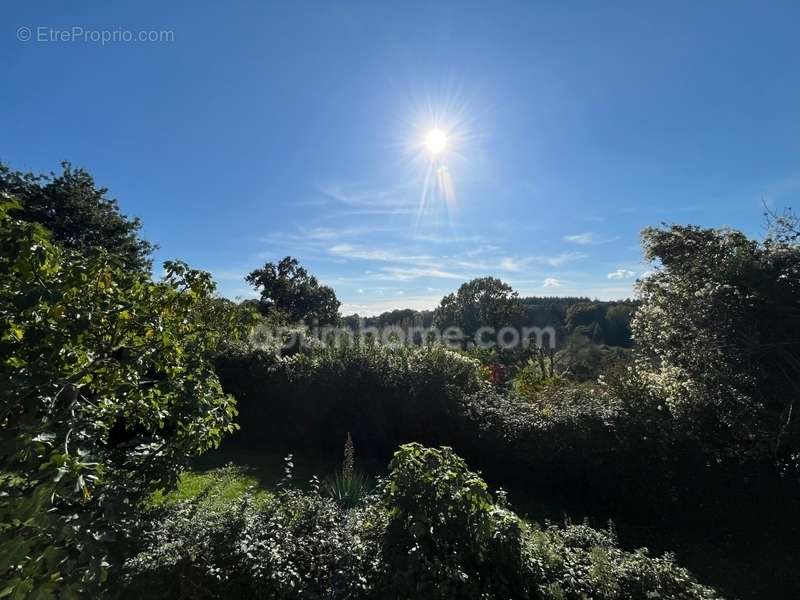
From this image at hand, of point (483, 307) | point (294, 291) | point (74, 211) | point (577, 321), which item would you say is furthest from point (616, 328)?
point (74, 211)

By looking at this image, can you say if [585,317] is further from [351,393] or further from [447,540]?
[447,540]

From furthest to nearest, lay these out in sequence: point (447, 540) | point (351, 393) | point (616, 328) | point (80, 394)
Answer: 1. point (616, 328)
2. point (351, 393)
3. point (447, 540)
4. point (80, 394)

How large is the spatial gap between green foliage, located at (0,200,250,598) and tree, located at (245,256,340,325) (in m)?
33.2

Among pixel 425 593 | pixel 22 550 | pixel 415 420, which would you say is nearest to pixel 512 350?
pixel 415 420

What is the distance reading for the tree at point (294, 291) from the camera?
36844 mm

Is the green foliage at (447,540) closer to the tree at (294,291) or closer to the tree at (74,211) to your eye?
the tree at (74,211)

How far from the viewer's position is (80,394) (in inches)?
87.0

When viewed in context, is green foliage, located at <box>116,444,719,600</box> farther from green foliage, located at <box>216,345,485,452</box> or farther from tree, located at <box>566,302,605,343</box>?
tree, located at <box>566,302,605,343</box>

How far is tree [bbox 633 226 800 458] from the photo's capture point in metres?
4.52

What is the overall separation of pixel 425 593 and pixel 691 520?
438cm

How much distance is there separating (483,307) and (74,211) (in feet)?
80.8

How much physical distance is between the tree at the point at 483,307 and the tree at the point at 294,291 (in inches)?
522

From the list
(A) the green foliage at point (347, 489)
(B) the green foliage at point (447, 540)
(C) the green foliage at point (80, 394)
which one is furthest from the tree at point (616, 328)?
(C) the green foliage at point (80, 394)

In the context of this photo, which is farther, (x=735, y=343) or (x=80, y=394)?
(x=735, y=343)
